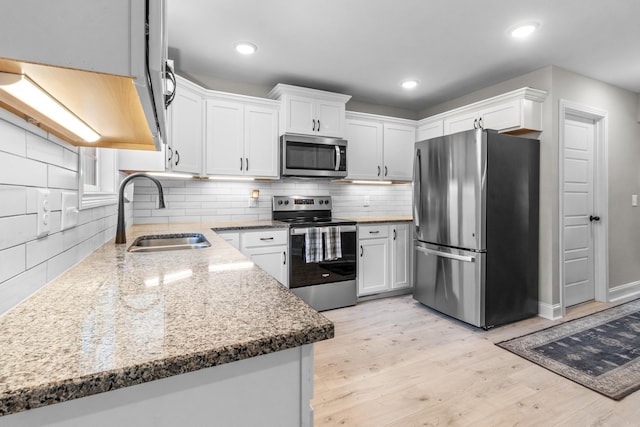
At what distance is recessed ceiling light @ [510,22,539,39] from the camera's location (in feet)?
7.62

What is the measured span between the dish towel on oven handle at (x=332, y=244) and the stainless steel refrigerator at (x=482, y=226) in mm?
870

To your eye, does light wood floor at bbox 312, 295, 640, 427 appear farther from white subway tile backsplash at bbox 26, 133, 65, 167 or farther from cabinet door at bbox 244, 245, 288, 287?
white subway tile backsplash at bbox 26, 133, 65, 167

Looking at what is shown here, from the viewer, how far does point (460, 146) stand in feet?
9.34

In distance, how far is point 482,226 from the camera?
2703mm

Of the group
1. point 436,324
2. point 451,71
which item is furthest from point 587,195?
point 436,324

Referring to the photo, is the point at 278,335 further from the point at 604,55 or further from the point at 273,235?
the point at 604,55

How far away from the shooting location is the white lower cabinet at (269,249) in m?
2.94

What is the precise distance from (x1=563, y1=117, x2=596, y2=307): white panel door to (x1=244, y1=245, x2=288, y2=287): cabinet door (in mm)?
2781

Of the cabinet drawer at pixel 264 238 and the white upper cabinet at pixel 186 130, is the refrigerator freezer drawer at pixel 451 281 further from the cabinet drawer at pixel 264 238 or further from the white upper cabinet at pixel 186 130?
the white upper cabinet at pixel 186 130

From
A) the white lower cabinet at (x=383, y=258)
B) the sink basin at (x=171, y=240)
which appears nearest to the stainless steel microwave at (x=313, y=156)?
the white lower cabinet at (x=383, y=258)

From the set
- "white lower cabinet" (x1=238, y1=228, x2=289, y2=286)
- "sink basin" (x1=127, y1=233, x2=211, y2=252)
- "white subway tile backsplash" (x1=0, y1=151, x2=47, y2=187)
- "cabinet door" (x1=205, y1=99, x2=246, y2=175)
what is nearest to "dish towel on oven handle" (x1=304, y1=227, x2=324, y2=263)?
"white lower cabinet" (x1=238, y1=228, x2=289, y2=286)

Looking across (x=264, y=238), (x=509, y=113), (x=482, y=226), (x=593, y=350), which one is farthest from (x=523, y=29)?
(x=264, y=238)

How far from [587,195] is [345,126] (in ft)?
8.92

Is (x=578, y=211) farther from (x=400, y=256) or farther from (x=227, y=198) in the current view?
(x=227, y=198)
